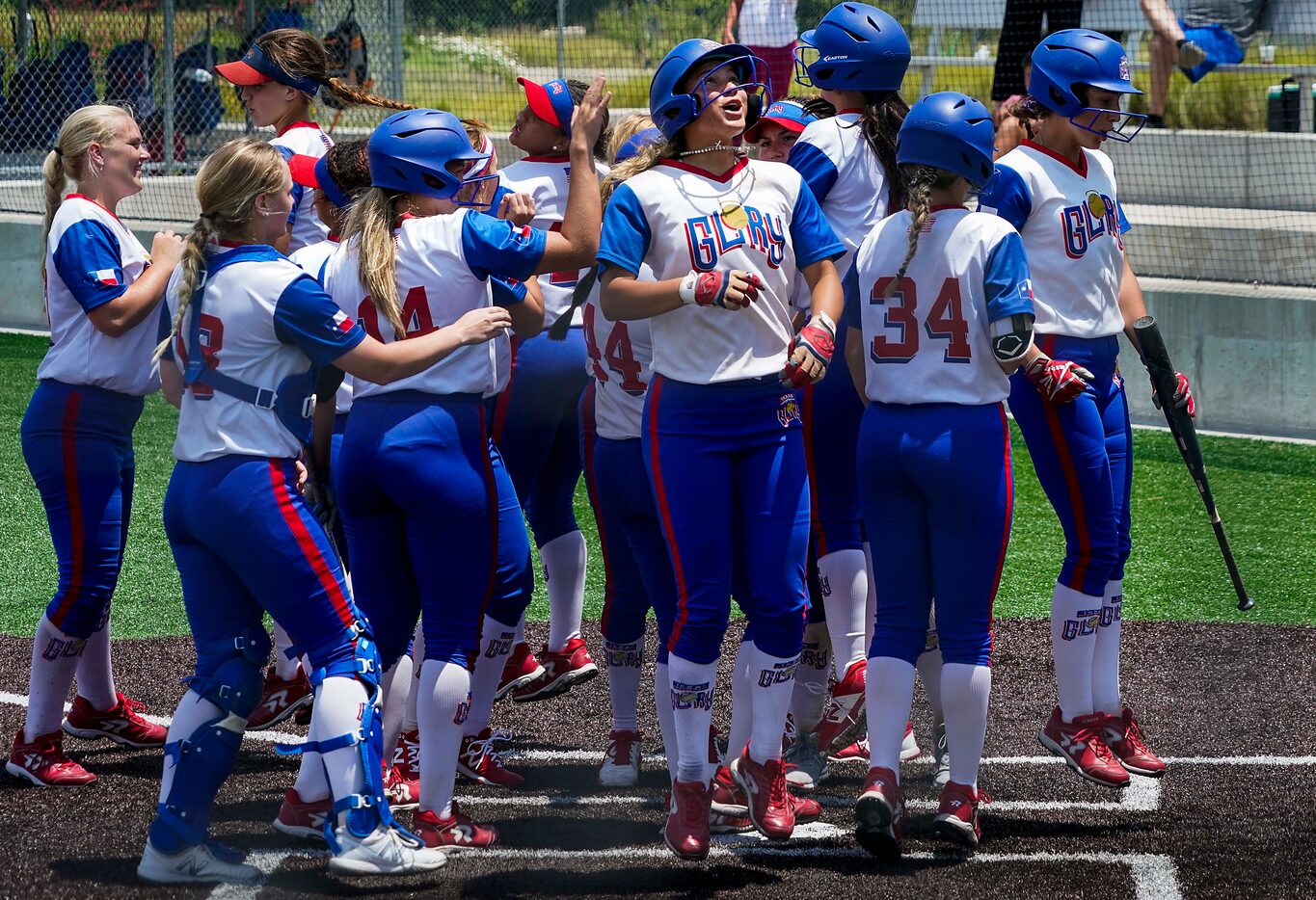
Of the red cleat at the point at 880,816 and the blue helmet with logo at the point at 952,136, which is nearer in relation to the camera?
the red cleat at the point at 880,816

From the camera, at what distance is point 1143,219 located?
12062mm

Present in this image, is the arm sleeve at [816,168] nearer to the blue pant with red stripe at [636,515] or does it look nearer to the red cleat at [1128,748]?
the blue pant with red stripe at [636,515]

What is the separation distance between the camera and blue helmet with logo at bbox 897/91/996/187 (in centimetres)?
432

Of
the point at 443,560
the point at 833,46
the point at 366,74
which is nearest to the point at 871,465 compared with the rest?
the point at 443,560

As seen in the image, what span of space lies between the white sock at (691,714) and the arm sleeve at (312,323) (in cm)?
121

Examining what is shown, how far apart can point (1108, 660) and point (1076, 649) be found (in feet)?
0.73

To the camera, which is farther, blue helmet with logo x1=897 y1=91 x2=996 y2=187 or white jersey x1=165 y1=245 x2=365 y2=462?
blue helmet with logo x1=897 y1=91 x2=996 y2=187

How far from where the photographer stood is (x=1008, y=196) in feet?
16.1

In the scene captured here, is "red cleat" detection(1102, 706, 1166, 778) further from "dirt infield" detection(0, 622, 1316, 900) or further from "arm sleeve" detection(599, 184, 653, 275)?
"arm sleeve" detection(599, 184, 653, 275)

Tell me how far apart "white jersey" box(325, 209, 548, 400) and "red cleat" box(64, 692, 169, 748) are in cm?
183

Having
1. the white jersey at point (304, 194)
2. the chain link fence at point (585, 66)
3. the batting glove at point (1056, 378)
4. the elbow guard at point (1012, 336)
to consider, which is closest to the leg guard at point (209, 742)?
the white jersey at point (304, 194)

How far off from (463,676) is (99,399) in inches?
61.5

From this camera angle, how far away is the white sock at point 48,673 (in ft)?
16.6

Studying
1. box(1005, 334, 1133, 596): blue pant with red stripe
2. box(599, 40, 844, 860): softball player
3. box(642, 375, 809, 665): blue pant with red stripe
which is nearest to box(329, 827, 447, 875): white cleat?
box(599, 40, 844, 860): softball player
